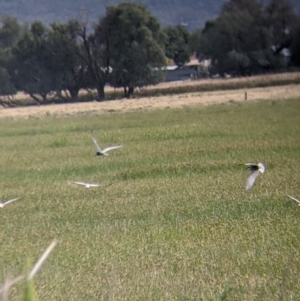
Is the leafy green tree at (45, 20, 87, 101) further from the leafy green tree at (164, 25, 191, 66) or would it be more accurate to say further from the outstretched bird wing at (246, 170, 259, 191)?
the outstretched bird wing at (246, 170, 259, 191)

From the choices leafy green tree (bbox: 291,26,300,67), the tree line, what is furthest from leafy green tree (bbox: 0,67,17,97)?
leafy green tree (bbox: 291,26,300,67)

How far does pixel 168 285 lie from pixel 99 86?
4071 cm

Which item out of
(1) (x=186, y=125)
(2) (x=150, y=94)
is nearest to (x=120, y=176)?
(1) (x=186, y=125)

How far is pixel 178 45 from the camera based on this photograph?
200 ft

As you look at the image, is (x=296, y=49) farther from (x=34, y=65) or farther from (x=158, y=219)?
(x=158, y=219)

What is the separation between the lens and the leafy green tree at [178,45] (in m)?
58.6

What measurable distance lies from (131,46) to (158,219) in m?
36.6

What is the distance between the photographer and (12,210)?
8508mm

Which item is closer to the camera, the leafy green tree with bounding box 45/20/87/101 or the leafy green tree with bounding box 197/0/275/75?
the leafy green tree with bounding box 197/0/275/75

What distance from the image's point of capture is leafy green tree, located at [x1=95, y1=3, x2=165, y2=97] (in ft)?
142

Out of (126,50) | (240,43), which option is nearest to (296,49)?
(240,43)

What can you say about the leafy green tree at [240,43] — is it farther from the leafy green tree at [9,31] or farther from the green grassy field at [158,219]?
the leafy green tree at [9,31]

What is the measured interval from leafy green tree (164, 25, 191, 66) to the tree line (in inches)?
377

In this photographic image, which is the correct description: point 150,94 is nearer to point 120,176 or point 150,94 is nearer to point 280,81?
point 280,81
